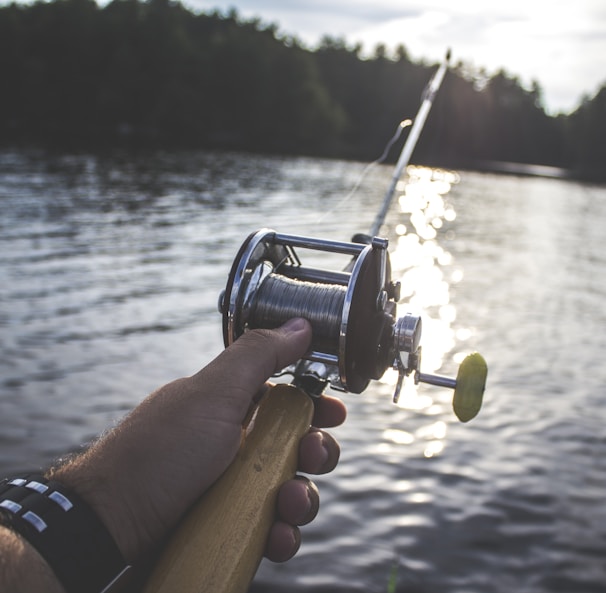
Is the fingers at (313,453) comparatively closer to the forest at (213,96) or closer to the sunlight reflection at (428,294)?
the sunlight reflection at (428,294)

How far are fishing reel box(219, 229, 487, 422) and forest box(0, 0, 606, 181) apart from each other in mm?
55078

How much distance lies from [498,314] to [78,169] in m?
24.9

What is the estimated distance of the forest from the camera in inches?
2746

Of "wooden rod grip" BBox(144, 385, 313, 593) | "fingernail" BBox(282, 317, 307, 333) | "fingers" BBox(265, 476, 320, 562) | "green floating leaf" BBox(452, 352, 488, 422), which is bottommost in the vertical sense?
"fingers" BBox(265, 476, 320, 562)

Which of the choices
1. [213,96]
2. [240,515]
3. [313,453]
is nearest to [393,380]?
[313,453]

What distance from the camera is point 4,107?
66.4 m

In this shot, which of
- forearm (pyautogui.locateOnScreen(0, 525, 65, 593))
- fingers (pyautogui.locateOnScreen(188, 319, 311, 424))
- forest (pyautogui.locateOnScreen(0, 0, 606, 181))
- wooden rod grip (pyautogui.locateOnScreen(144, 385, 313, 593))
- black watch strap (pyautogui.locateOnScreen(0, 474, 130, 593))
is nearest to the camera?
forearm (pyautogui.locateOnScreen(0, 525, 65, 593))

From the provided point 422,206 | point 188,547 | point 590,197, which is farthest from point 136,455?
point 590,197

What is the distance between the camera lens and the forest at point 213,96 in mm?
69750

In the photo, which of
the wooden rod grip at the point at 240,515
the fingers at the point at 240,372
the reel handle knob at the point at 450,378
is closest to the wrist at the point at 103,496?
the wooden rod grip at the point at 240,515

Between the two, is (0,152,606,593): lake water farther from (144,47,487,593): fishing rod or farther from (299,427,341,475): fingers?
(299,427,341,475): fingers

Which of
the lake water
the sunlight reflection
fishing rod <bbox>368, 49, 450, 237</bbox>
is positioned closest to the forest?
the sunlight reflection

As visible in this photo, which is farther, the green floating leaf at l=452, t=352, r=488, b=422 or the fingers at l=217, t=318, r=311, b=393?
the green floating leaf at l=452, t=352, r=488, b=422

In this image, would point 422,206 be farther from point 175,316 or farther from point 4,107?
point 4,107
